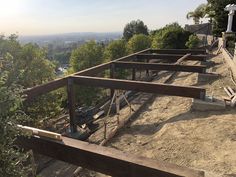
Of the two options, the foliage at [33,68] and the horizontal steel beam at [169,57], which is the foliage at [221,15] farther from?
the foliage at [33,68]

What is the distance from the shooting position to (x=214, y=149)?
5.66 m

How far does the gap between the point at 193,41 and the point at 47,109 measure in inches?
610

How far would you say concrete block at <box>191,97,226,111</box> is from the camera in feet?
25.0

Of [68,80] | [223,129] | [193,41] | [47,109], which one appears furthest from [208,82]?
[193,41]

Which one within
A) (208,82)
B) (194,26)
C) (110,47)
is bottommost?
(208,82)

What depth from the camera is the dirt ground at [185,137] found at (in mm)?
5309

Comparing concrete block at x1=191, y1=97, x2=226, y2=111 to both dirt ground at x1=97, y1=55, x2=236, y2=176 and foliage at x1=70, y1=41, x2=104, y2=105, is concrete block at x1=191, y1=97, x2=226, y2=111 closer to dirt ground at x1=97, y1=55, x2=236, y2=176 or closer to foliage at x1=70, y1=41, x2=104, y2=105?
dirt ground at x1=97, y1=55, x2=236, y2=176

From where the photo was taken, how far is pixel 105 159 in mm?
3170

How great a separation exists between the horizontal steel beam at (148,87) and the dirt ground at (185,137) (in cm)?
90

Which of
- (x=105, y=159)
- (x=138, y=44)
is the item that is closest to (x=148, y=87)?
(x=105, y=159)

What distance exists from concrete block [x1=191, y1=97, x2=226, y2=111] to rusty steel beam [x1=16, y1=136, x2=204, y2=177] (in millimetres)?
5203

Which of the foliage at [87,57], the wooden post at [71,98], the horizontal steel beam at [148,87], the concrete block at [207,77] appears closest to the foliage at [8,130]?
the horizontal steel beam at [148,87]

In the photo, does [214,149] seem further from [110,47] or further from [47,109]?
[110,47]

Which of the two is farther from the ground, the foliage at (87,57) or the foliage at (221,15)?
the foliage at (221,15)
